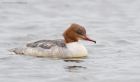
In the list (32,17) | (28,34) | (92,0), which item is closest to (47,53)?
(28,34)

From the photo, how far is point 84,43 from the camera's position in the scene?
902 inches

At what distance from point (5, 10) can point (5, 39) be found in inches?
217

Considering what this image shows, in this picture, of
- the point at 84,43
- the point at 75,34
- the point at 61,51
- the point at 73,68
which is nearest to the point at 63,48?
the point at 61,51

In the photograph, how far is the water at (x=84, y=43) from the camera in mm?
18203

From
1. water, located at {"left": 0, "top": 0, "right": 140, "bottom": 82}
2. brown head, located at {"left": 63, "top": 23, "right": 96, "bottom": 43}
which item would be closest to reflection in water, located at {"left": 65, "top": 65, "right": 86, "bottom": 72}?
water, located at {"left": 0, "top": 0, "right": 140, "bottom": 82}

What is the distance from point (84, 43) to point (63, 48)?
8.31 feet

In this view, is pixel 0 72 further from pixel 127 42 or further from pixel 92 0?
pixel 92 0

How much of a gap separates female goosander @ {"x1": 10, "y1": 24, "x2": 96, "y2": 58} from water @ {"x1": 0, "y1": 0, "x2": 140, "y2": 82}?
0.32 m

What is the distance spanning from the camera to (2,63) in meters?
19.4

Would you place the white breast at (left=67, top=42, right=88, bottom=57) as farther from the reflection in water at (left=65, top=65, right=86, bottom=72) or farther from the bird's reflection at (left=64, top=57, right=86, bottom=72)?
the reflection in water at (left=65, top=65, right=86, bottom=72)

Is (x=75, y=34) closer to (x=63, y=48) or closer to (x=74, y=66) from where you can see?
(x=63, y=48)

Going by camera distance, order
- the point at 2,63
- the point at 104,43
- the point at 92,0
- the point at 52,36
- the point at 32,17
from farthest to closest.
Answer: the point at 92,0 → the point at 32,17 → the point at 52,36 → the point at 104,43 → the point at 2,63

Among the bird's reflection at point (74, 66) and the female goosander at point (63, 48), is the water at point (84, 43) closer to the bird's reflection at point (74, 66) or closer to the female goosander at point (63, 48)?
the bird's reflection at point (74, 66)

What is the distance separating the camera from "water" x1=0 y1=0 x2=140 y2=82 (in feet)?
59.7
